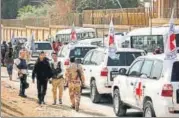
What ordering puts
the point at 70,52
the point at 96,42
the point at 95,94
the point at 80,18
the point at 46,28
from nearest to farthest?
the point at 95,94 < the point at 70,52 < the point at 96,42 < the point at 80,18 < the point at 46,28

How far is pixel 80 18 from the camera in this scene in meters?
65.1

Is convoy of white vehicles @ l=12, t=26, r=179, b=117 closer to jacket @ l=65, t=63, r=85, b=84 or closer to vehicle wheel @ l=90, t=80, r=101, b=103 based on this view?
vehicle wheel @ l=90, t=80, r=101, b=103

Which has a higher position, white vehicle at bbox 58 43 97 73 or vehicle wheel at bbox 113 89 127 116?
white vehicle at bbox 58 43 97 73

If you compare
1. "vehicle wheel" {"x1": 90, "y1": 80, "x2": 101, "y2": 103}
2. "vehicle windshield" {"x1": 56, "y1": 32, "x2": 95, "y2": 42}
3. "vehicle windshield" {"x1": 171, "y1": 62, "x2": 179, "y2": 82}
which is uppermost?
"vehicle windshield" {"x1": 171, "y1": 62, "x2": 179, "y2": 82}

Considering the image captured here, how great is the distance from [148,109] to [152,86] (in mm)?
566

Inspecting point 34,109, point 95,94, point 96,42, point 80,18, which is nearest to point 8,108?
point 34,109

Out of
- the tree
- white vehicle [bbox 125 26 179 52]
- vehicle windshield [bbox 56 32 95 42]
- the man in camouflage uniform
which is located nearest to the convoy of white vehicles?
the man in camouflage uniform

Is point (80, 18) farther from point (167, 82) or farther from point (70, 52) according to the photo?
point (167, 82)

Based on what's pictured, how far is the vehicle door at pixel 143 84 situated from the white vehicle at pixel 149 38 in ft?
47.8

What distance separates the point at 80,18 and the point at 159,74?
174ft

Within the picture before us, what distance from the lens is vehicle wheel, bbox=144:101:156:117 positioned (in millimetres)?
12441

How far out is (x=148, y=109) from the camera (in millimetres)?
12672

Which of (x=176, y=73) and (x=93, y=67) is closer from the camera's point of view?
(x=176, y=73)

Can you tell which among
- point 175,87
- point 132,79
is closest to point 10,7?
point 132,79
